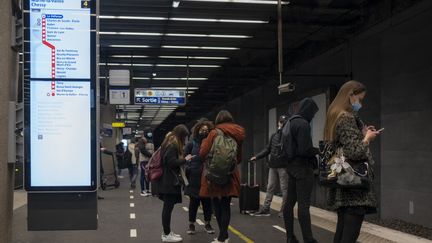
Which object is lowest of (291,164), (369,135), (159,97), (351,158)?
(291,164)

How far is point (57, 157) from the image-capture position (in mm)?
6027

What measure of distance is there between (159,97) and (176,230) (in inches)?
574

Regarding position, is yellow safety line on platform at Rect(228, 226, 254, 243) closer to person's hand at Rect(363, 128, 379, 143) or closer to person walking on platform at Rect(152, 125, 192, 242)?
person walking on platform at Rect(152, 125, 192, 242)

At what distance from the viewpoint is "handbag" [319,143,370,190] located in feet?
14.5

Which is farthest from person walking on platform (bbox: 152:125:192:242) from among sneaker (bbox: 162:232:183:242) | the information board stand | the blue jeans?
the blue jeans

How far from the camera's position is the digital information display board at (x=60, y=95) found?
5.95 meters

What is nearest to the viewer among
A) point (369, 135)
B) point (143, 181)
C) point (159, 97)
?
point (369, 135)

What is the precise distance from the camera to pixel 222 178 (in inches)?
269

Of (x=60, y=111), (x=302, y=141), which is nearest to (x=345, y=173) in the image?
(x=302, y=141)

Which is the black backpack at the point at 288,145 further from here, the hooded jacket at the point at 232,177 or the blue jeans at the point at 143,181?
the blue jeans at the point at 143,181

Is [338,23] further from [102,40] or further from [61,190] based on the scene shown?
[61,190]

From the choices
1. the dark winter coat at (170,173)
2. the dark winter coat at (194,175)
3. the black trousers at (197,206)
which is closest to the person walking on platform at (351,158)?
the dark winter coat at (170,173)

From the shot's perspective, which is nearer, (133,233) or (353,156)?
(353,156)

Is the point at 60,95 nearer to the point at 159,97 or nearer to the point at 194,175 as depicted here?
the point at 194,175
